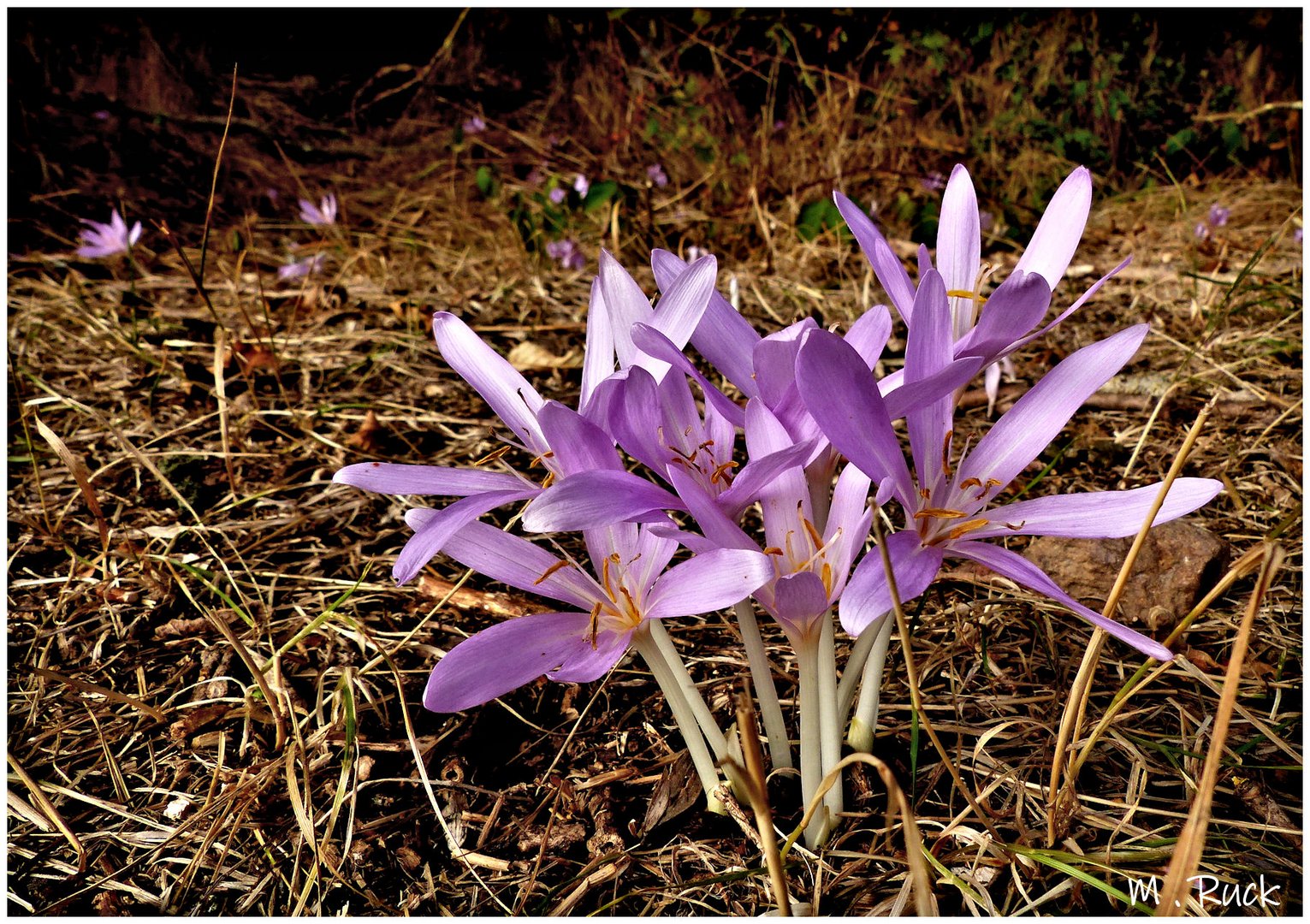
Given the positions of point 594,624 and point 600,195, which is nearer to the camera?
point 594,624

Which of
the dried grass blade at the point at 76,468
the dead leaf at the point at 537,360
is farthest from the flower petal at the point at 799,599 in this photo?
the dead leaf at the point at 537,360

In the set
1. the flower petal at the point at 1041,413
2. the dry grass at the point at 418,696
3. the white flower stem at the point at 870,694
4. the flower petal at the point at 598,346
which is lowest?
the dry grass at the point at 418,696

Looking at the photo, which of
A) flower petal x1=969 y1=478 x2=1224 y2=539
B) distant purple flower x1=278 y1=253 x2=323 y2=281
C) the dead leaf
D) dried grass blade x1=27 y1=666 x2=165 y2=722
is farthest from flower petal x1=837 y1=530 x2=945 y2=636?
distant purple flower x1=278 y1=253 x2=323 y2=281

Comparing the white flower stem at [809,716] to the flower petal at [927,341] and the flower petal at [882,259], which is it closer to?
the flower petal at [927,341]

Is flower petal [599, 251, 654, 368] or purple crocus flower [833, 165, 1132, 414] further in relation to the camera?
flower petal [599, 251, 654, 368]

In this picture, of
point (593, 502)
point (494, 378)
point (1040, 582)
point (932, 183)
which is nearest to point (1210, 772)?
point (1040, 582)

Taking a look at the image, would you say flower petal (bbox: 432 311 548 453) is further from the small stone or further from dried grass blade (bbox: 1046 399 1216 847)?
the small stone

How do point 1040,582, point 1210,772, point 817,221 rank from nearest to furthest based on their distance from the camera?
point 1210,772
point 1040,582
point 817,221

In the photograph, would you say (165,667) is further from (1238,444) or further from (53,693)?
(1238,444)

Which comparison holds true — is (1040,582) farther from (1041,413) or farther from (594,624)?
(594,624)
